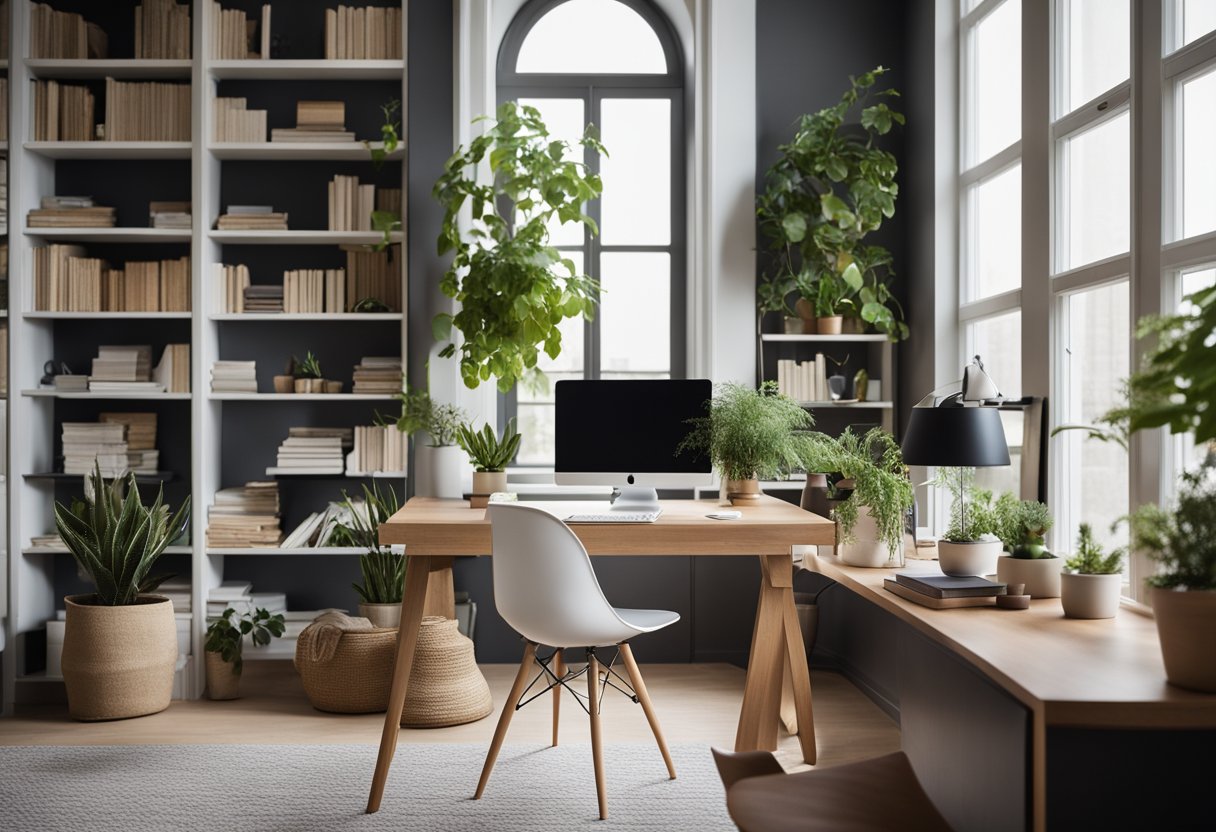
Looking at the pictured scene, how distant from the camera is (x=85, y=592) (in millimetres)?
4660

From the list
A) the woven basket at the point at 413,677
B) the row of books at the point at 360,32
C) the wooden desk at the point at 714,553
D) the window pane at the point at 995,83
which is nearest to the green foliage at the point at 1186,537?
the wooden desk at the point at 714,553

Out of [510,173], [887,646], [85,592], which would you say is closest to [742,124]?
[510,173]

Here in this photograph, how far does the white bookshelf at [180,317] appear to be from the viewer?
14.2 feet

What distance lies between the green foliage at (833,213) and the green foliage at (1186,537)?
104 inches

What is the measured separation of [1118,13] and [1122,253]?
2.36 ft

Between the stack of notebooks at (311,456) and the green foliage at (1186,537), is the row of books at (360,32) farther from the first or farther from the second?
the green foliage at (1186,537)

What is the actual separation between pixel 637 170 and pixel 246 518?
2.45 metres

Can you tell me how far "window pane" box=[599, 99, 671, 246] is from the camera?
4984mm

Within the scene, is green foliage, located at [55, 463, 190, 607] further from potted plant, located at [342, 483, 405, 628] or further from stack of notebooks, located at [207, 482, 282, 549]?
potted plant, located at [342, 483, 405, 628]

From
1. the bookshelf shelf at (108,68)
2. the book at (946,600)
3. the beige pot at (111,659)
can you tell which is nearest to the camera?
the book at (946,600)

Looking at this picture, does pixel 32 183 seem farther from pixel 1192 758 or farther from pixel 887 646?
pixel 1192 758

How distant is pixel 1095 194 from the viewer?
3092mm

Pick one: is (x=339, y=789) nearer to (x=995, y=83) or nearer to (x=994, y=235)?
(x=994, y=235)


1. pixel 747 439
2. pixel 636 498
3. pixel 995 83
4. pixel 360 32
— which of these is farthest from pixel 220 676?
pixel 995 83
